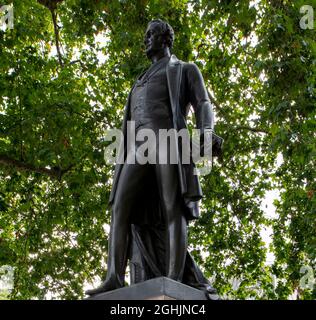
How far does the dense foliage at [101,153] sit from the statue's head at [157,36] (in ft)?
15.8

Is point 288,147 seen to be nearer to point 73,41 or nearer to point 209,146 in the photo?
point 209,146

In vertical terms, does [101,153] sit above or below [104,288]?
above

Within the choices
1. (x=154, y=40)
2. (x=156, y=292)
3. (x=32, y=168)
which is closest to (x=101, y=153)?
(x=32, y=168)

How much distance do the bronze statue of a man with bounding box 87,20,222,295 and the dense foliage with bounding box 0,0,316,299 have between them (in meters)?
5.05

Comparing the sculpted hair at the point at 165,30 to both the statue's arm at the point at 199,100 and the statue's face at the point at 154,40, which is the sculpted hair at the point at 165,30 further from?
the statue's arm at the point at 199,100

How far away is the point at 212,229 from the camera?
13320mm

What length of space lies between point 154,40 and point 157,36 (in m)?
0.04

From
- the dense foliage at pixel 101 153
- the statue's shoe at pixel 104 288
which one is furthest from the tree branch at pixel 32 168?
the statue's shoe at pixel 104 288

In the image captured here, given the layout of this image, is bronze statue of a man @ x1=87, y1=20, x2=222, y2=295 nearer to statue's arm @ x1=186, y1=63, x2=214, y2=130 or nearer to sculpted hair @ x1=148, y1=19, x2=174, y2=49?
statue's arm @ x1=186, y1=63, x2=214, y2=130

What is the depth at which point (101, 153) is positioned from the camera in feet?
39.0

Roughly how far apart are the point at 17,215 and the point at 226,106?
15.6 feet

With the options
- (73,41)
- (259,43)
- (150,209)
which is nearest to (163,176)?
(150,209)

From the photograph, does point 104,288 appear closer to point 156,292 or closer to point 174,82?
point 156,292

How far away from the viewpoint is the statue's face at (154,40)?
5.51 meters
